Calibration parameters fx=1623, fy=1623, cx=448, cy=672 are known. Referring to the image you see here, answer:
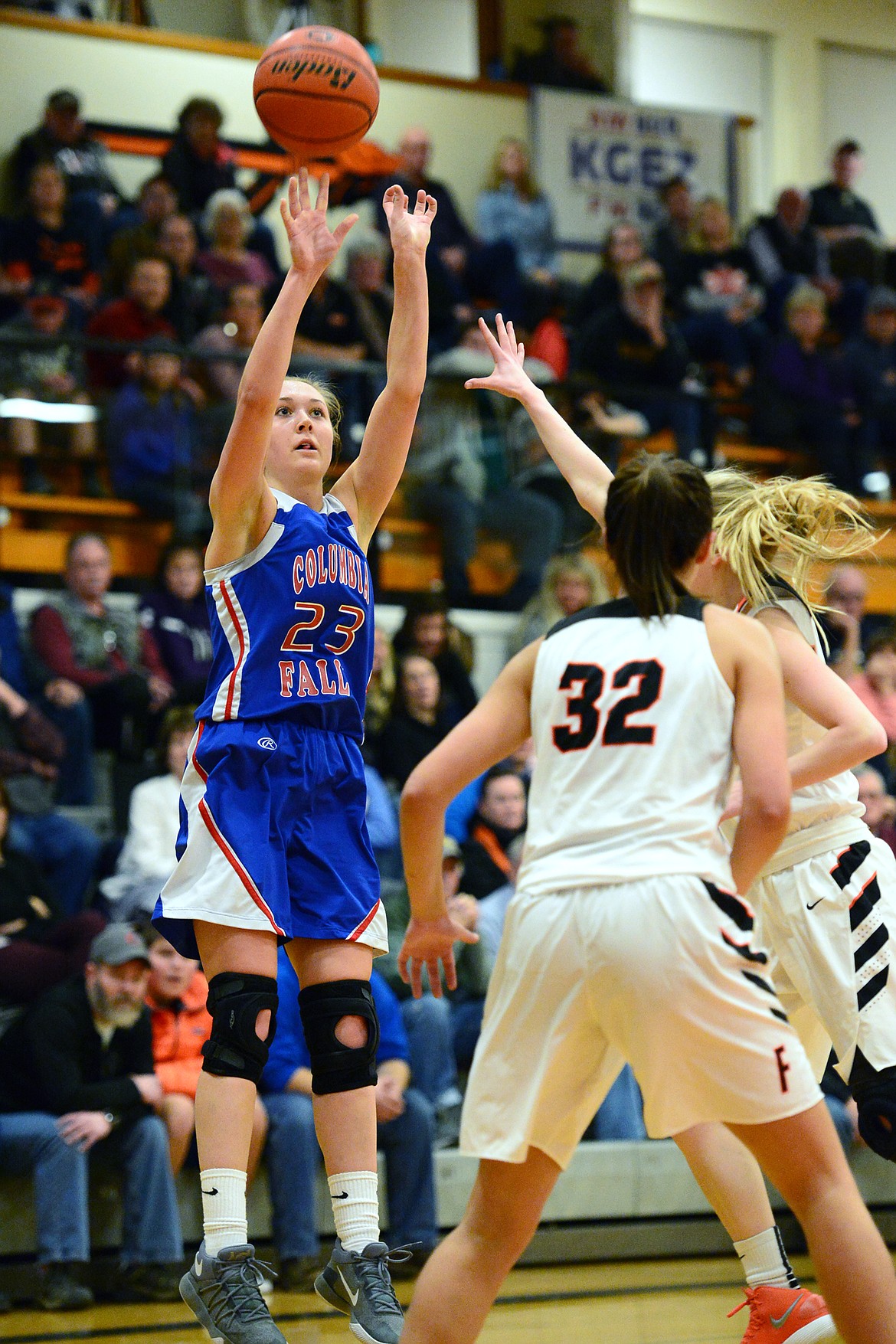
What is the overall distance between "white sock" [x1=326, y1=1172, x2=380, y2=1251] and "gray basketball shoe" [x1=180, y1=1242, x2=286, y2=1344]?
23 cm

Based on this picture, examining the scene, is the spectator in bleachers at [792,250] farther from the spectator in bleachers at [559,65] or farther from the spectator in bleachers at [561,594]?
the spectator in bleachers at [561,594]

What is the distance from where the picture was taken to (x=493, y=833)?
7523 millimetres

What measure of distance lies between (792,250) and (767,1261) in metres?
11.0

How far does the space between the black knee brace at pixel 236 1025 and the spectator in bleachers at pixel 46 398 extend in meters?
5.16

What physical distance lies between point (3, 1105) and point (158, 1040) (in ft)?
1.99

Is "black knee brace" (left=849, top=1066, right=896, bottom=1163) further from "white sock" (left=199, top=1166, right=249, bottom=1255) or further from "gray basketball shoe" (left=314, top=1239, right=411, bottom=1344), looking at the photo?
"white sock" (left=199, top=1166, right=249, bottom=1255)

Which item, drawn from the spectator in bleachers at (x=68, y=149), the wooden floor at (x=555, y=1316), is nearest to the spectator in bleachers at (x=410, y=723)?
the wooden floor at (x=555, y=1316)

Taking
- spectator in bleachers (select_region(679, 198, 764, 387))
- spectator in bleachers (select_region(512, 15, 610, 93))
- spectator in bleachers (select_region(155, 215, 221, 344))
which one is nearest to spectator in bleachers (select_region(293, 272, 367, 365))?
spectator in bleachers (select_region(155, 215, 221, 344))

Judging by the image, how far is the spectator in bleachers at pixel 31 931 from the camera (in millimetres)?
6168

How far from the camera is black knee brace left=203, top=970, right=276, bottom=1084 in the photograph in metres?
3.55

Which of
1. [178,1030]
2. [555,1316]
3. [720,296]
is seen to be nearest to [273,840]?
[555,1316]

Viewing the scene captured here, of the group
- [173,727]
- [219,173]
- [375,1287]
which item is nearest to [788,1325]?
[375,1287]

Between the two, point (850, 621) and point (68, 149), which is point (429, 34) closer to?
point (68, 149)

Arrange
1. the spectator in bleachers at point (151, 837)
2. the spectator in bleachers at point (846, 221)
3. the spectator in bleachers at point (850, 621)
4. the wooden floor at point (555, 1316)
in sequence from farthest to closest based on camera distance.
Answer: the spectator in bleachers at point (846, 221) → the spectator in bleachers at point (850, 621) → the spectator in bleachers at point (151, 837) → the wooden floor at point (555, 1316)
